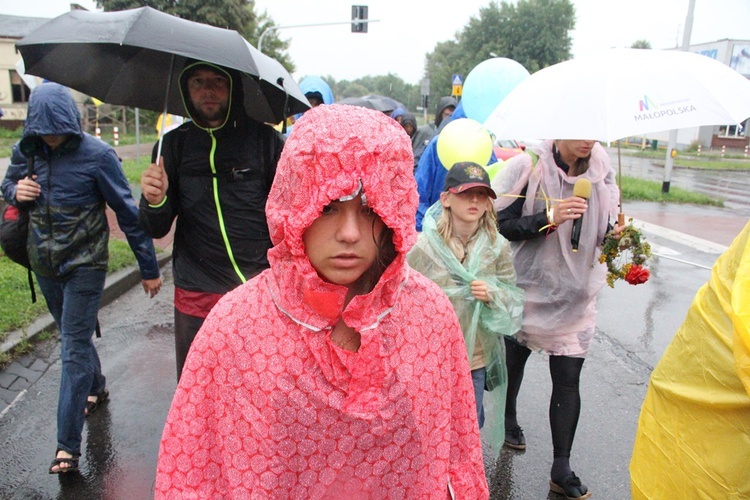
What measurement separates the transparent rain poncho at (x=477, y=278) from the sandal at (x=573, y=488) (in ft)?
2.70

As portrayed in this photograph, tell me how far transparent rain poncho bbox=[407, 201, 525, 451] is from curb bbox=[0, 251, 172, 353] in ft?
11.8

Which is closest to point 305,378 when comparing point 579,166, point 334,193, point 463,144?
point 334,193

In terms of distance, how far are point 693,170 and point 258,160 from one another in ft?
92.9

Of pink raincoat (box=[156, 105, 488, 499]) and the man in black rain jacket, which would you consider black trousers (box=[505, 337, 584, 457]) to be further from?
pink raincoat (box=[156, 105, 488, 499])

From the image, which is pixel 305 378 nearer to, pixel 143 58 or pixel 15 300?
pixel 143 58

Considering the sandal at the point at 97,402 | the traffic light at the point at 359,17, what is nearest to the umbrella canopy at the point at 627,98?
the sandal at the point at 97,402

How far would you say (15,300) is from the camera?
223 inches

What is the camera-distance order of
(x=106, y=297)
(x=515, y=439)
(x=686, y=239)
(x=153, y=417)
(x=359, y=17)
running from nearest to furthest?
(x=515, y=439), (x=153, y=417), (x=106, y=297), (x=686, y=239), (x=359, y=17)

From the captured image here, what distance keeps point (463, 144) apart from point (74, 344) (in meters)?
2.70

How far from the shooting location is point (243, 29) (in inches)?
1471

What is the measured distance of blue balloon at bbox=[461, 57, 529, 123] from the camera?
213 inches

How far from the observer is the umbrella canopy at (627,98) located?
2.70m

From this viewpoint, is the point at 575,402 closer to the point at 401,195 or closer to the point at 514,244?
the point at 514,244

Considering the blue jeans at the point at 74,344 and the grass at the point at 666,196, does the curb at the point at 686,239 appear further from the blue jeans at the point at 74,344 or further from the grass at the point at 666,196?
the blue jeans at the point at 74,344
